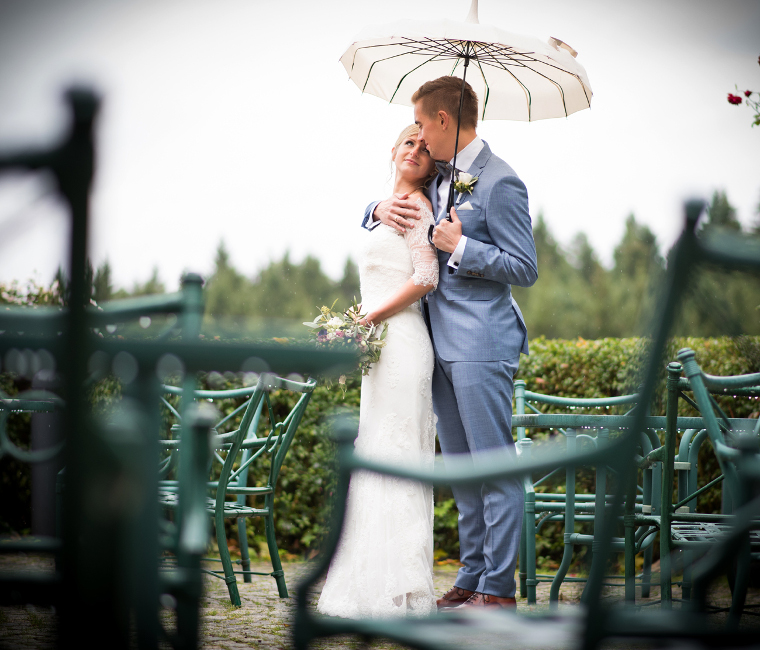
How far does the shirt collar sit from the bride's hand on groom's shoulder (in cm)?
26

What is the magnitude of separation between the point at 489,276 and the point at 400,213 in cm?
53

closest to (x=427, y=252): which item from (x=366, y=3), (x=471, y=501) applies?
(x=471, y=501)

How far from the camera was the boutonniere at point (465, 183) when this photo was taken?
304 cm

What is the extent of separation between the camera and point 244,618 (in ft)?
10.1

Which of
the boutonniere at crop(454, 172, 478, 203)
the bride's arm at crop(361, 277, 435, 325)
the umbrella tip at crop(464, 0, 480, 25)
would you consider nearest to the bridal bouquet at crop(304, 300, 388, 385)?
the bride's arm at crop(361, 277, 435, 325)

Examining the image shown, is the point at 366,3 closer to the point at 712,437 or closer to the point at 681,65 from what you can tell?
the point at 681,65

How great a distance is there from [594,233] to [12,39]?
507 inches

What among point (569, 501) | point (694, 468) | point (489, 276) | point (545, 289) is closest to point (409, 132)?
point (489, 276)

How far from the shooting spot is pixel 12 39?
6430 mm

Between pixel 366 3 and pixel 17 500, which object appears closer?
Answer: pixel 17 500

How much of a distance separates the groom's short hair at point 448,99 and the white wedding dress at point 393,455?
1.56ft

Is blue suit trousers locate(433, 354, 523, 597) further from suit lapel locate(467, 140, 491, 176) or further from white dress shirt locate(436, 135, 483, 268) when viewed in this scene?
suit lapel locate(467, 140, 491, 176)

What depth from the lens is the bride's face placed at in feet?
10.8

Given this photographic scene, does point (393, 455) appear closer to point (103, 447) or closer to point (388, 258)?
point (388, 258)
